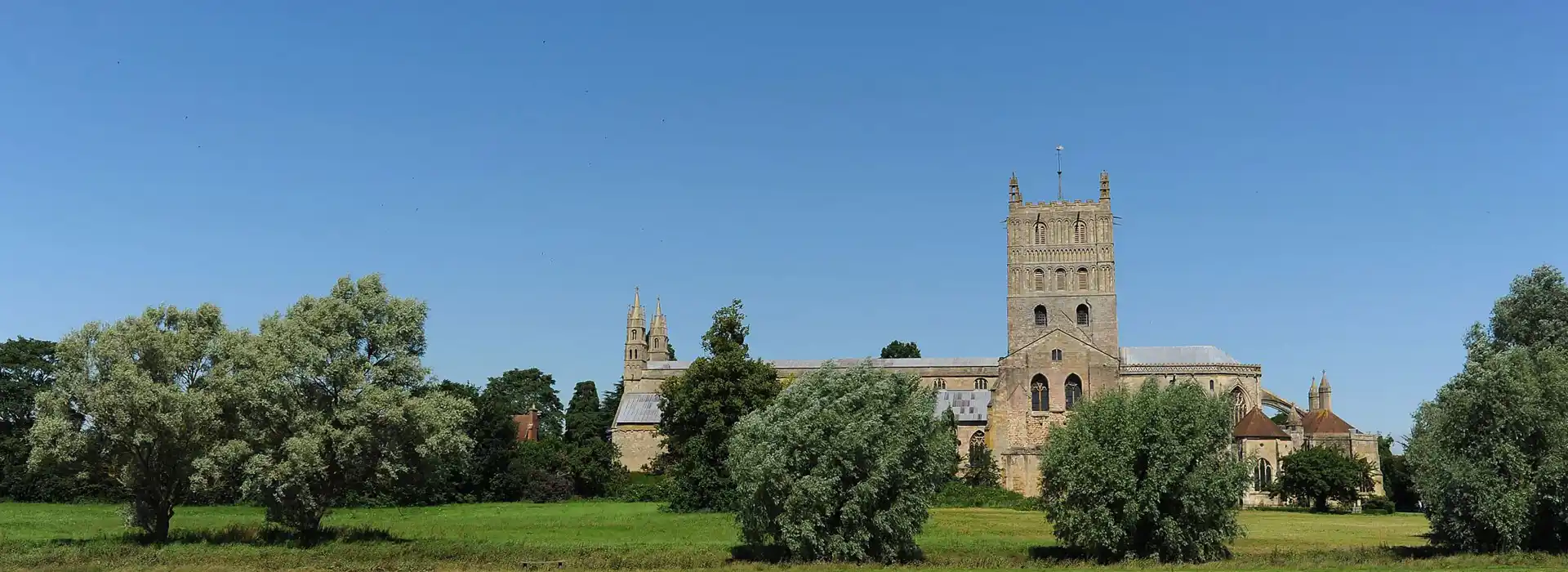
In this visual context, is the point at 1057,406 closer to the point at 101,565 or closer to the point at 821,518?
the point at 821,518

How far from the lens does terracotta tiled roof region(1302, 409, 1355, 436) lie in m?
78.8

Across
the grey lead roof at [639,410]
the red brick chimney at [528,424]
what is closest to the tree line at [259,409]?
the grey lead roof at [639,410]

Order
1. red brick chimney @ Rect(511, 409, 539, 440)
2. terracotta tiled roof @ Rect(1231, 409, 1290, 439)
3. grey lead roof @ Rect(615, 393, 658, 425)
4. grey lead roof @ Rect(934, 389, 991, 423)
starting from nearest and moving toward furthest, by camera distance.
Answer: terracotta tiled roof @ Rect(1231, 409, 1290, 439) → grey lead roof @ Rect(934, 389, 991, 423) → grey lead roof @ Rect(615, 393, 658, 425) → red brick chimney @ Rect(511, 409, 539, 440)

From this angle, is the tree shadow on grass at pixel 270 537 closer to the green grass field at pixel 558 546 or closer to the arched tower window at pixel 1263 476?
the green grass field at pixel 558 546

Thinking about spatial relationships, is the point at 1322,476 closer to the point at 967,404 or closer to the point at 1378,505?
the point at 1378,505

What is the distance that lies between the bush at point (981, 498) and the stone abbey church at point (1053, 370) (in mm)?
7069

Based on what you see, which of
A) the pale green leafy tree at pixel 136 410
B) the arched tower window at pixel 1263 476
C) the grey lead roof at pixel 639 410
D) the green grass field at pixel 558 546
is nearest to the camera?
the green grass field at pixel 558 546

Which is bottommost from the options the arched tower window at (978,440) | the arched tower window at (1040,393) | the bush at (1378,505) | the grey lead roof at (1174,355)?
the bush at (1378,505)

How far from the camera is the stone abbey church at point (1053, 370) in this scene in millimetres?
75250

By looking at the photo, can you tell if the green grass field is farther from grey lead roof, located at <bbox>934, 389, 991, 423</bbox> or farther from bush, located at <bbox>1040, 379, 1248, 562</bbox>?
grey lead roof, located at <bbox>934, 389, 991, 423</bbox>

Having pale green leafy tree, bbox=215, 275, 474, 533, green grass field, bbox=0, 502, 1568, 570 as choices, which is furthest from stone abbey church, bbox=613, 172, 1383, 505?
pale green leafy tree, bbox=215, 275, 474, 533

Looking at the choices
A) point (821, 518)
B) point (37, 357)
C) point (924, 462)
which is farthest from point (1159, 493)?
point (37, 357)

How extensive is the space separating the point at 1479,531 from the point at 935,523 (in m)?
18.4

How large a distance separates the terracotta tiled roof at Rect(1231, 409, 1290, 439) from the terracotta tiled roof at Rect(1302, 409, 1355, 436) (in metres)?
5.43
